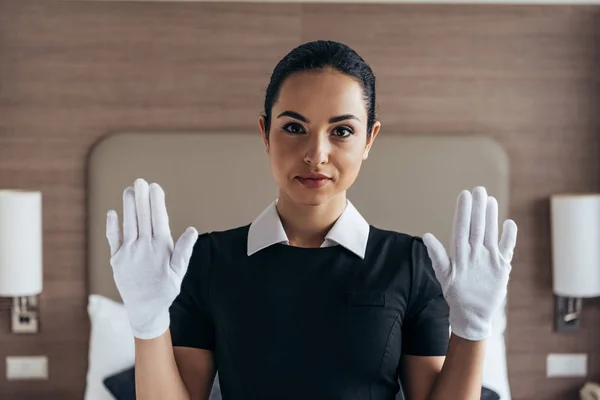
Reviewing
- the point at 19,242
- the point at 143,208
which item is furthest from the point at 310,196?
the point at 19,242

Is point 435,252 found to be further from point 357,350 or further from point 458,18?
point 458,18

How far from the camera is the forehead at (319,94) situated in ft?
3.51

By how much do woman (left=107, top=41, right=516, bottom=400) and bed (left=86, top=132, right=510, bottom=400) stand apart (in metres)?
1.19

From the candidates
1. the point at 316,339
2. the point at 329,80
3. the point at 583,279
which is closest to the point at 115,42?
the point at 329,80

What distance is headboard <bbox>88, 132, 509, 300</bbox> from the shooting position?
2.31m

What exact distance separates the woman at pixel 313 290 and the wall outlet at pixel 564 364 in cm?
152

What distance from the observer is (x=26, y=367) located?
93.1 inches

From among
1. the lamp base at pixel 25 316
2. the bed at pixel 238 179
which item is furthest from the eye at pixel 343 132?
the lamp base at pixel 25 316

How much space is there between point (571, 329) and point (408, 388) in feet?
5.10

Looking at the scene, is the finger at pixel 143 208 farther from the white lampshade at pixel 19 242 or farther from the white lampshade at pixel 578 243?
the white lampshade at pixel 578 243

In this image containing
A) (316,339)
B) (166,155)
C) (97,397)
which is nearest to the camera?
(316,339)

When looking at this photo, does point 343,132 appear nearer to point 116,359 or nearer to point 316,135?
point 316,135

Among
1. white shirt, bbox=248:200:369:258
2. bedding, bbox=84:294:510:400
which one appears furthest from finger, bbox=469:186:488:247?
bedding, bbox=84:294:510:400

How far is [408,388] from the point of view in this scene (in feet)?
3.67
